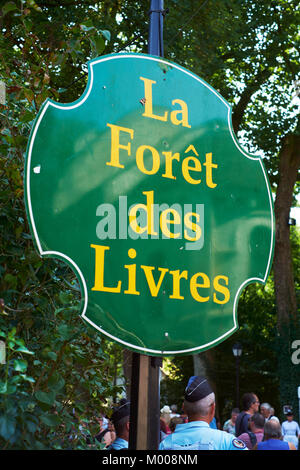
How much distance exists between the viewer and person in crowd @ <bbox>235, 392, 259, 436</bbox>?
664 centimetres

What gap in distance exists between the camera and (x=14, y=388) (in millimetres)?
1926

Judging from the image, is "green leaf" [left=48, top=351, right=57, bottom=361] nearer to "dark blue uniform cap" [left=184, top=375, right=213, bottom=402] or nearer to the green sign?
the green sign

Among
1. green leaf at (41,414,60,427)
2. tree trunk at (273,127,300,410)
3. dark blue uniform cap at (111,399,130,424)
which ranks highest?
tree trunk at (273,127,300,410)

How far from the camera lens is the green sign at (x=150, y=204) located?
2230 mm

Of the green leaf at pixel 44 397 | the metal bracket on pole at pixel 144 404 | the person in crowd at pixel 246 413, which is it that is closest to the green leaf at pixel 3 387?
the green leaf at pixel 44 397

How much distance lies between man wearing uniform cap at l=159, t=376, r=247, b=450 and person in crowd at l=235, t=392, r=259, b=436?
349cm

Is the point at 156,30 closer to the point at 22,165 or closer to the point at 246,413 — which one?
the point at 22,165

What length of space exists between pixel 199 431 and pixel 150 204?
4.29 feet

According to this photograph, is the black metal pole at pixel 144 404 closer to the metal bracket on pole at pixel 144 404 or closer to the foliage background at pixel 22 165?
the metal bracket on pole at pixel 144 404

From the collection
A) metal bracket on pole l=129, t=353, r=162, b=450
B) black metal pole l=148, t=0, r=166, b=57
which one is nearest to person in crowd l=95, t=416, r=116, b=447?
metal bracket on pole l=129, t=353, r=162, b=450

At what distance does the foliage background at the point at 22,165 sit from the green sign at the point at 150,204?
23 cm

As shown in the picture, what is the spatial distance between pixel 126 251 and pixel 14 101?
3.03 feet
